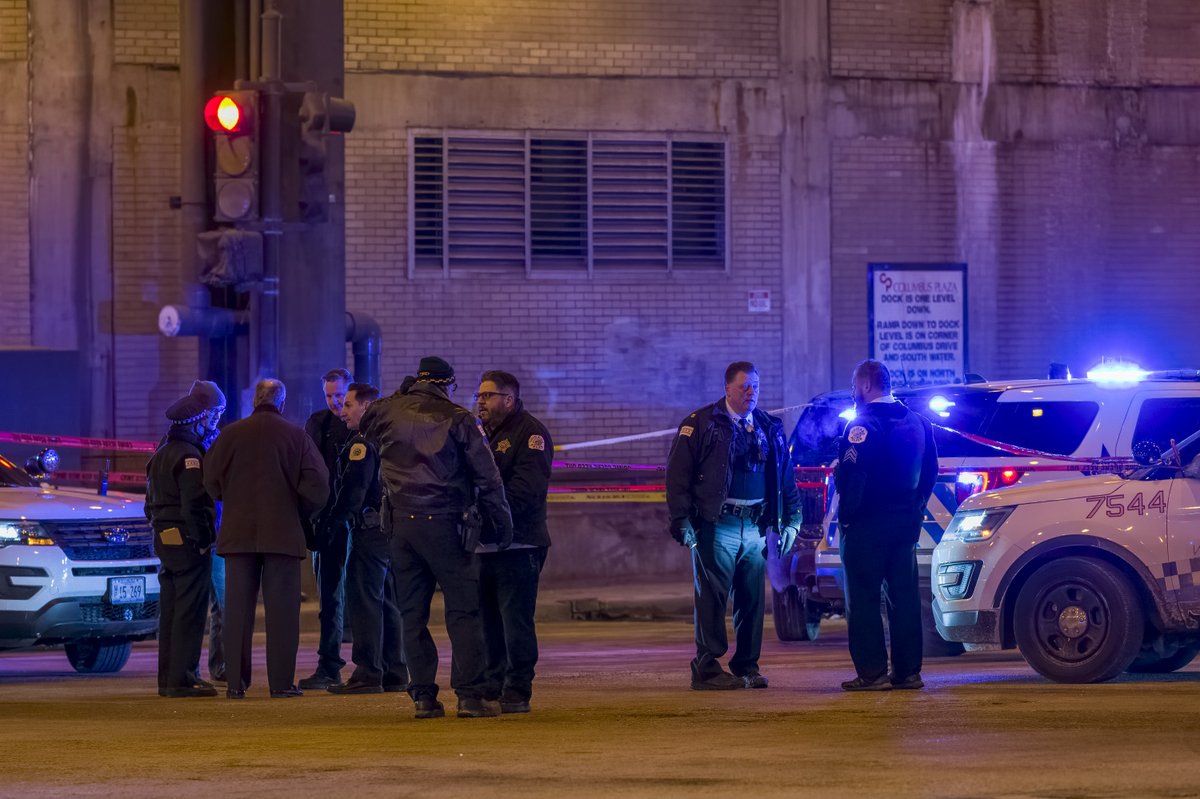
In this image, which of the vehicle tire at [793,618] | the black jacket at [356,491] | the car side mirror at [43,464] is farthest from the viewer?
the vehicle tire at [793,618]

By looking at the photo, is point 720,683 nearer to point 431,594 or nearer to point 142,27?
point 431,594

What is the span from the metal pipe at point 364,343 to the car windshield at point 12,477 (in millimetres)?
5244

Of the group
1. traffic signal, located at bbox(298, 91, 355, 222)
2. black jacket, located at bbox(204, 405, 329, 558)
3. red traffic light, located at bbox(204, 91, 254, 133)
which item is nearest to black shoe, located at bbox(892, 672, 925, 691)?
black jacket, located at bbox(204, 405, 329, 558)

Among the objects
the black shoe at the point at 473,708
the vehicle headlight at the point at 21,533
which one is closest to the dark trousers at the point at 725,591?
the black shoe at the point at 473,708

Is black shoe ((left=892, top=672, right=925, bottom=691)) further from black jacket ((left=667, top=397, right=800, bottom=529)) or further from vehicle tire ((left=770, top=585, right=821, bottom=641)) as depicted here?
vehicle tire ((left=770, top=585, right=821, bottom=641))

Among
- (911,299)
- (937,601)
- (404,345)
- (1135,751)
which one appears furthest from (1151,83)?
(1135,751)

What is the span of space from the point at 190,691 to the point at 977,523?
4749 millimetres

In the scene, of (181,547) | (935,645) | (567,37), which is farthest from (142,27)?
(935,645)

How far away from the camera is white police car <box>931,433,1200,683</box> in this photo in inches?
464

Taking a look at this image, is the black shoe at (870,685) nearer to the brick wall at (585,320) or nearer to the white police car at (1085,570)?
the white police car at (1085,570)

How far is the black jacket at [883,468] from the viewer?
1165cm

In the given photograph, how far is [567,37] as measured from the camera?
2155cm

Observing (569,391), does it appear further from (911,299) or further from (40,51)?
(40,51)

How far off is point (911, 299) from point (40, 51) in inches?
367
